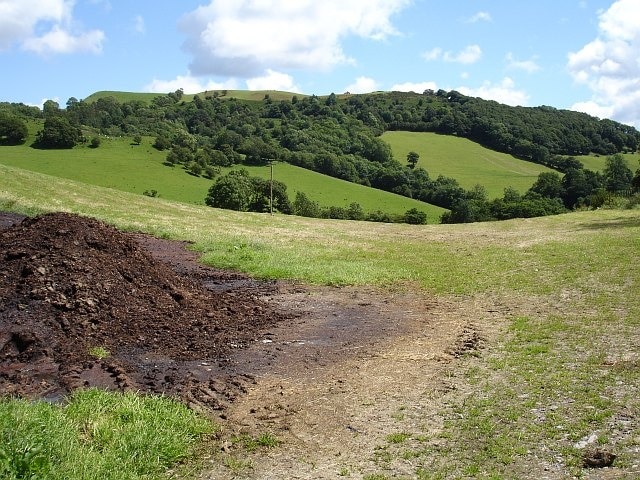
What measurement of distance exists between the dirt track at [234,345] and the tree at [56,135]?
7709 centimetres

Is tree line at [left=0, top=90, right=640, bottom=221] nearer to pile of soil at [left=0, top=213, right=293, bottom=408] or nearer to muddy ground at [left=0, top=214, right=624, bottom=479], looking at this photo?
muddy ground at [left=0, top=214, right=624, bottom=479]

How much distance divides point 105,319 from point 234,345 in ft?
7.46

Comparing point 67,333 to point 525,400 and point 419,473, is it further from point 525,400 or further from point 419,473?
point 525,400

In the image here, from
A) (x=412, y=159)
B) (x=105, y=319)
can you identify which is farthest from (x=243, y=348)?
(x=412, y=159)

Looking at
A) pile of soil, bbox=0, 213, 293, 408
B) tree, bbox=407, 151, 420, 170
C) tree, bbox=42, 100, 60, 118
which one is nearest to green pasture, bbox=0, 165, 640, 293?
pile of soil, bbox=0, 213, 293, 408

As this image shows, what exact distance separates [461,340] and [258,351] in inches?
150

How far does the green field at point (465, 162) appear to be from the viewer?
95.1 meters

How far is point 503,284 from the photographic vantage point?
52.9 ft

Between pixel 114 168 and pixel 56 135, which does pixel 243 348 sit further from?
pixel 56 135

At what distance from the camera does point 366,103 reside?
16225cm

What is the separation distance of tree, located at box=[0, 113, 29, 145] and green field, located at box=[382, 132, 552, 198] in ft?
219

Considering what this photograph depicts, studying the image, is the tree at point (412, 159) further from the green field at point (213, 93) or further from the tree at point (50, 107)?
the tree at point (50, 107)

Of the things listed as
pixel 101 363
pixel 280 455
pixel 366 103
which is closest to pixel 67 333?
pixel 101 363

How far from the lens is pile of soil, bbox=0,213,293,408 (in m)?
7.80
